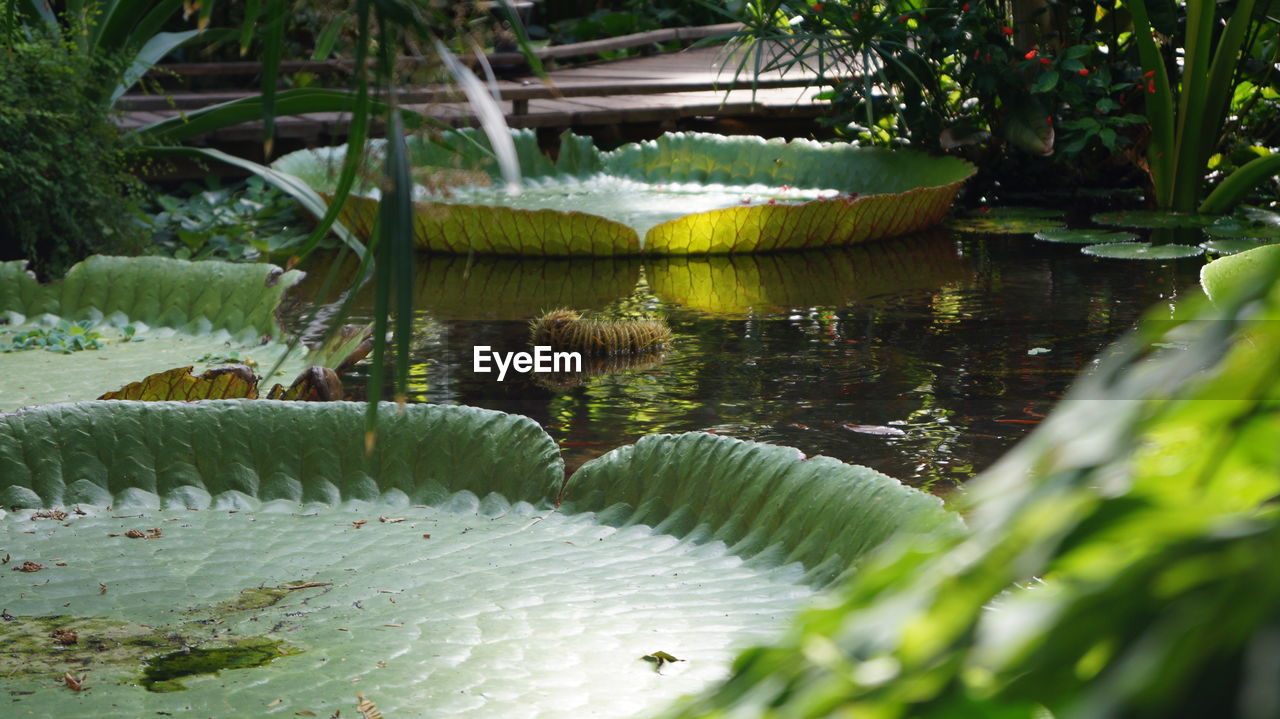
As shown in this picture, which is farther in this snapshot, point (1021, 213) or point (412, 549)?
point (1021, 213)

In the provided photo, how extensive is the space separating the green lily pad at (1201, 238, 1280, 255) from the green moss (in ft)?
15.0

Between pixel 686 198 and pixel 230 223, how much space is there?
2.18m

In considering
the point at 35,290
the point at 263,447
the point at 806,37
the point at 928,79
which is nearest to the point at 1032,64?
the point at 928,79

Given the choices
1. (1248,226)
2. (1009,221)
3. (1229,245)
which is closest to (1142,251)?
(1229,245)

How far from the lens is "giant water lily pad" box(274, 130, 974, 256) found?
5.36 metres

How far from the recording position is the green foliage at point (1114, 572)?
0.19 metres

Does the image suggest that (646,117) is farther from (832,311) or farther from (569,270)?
(832,311)

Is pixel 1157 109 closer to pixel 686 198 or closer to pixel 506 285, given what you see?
pixel 686 198

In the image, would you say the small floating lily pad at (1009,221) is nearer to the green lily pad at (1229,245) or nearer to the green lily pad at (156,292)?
the green lily pad at (1229,245)

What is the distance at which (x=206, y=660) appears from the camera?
4.51 feet

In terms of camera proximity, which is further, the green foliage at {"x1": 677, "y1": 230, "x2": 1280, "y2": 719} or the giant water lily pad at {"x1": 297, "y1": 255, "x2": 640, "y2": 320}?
the giant water lily pad at {"x1": 297, "y1": 255, "x2": 640, "y2": 320}

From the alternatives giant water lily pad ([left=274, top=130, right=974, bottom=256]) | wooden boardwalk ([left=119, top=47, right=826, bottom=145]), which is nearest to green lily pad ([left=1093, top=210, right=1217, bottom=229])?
giant water lily pad ([left=274, top=130, right=974, bottom=256])

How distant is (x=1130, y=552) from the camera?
0.69 feet

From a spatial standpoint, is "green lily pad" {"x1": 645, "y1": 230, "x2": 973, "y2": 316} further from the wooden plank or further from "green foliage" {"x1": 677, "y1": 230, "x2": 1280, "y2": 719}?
"green foliage" {"x1": 677, "y1": 230, "x2": 1280, "y2": 719}
